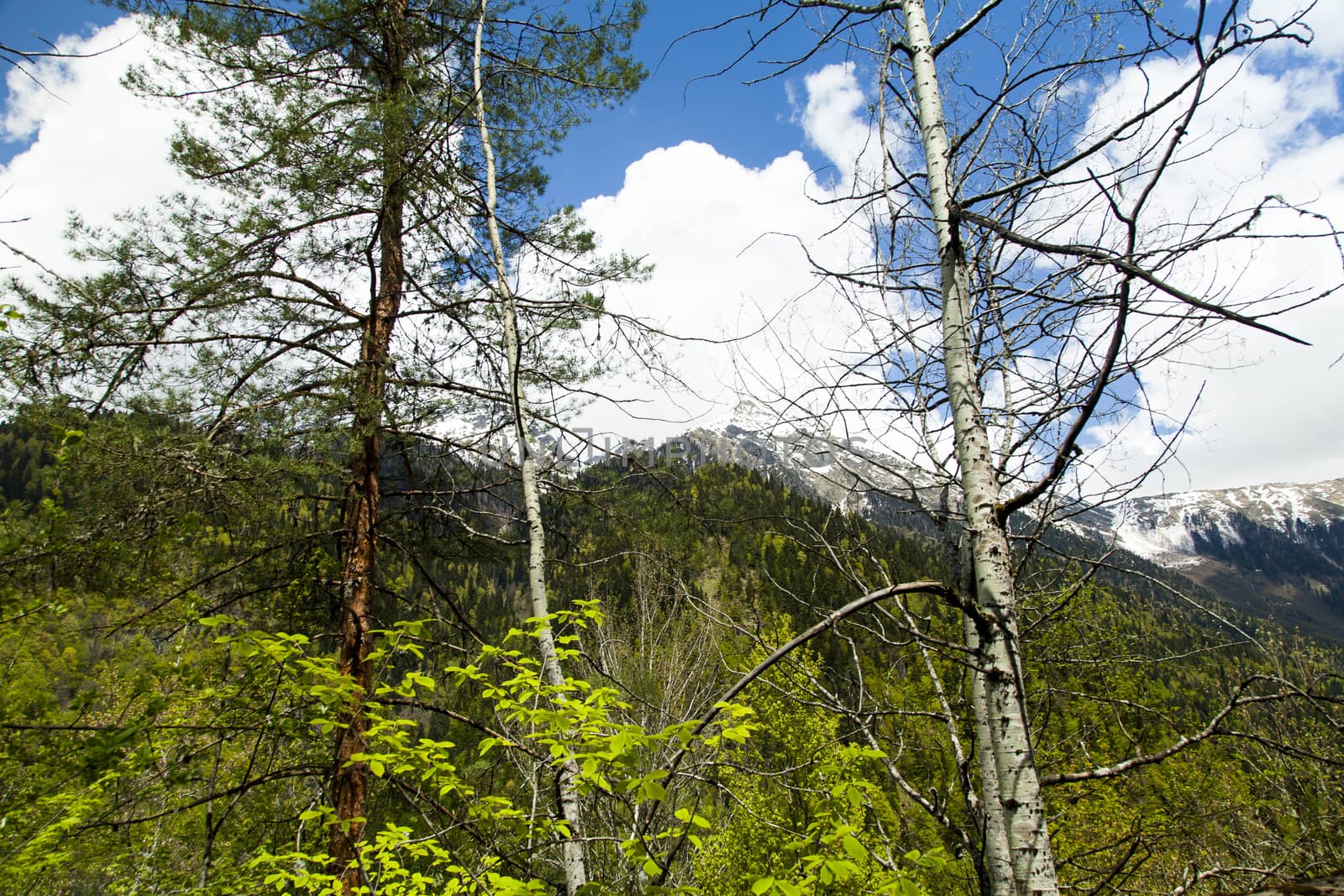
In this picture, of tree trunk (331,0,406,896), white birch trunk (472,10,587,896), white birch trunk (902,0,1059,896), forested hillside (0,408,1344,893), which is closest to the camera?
white birch trunk (902,0,1059,896)

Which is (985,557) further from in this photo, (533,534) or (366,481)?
(366,481)

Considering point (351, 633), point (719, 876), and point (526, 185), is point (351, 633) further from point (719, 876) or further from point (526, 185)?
point (719, 876)

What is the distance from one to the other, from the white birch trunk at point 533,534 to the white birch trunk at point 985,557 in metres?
1.62

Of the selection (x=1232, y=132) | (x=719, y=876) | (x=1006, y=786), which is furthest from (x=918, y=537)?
(x=719, y=876)

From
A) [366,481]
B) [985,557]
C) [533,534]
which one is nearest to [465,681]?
[533,534]

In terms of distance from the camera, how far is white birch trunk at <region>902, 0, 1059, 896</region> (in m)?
1.40

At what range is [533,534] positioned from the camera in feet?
11.2

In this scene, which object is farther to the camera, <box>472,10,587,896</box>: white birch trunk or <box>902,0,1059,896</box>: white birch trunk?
<box>472,10,587,896</box>: white birch trunk

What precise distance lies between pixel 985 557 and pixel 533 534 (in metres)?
2.46

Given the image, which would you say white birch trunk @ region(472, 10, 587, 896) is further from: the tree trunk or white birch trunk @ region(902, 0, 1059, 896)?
white birch trunk @ region(902, 0, 1059, 896)

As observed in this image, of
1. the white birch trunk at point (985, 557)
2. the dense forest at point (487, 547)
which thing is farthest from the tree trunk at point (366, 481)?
the white birch trunk at point (985, 557)

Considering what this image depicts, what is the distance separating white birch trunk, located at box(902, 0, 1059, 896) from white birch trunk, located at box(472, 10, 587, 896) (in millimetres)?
1625

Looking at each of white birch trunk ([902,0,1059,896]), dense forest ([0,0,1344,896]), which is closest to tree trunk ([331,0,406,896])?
dense forest ([0,0,1344,896])

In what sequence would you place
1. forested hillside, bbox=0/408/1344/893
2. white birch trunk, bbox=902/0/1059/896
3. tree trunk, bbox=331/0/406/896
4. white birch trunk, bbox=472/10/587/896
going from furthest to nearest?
1. tree trunk, bbox=331/0/406/896
2. white birch trunk, bbox=472/10/587/896
3. forested hillside, bbox=0/408/1344/893
4. white birch trunk, bbox=902/0/1059/896
